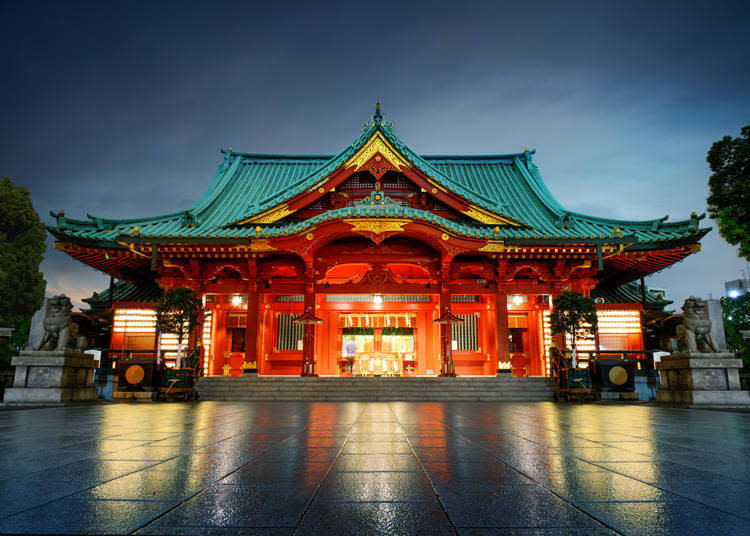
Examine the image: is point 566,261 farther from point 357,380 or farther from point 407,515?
point 407,515

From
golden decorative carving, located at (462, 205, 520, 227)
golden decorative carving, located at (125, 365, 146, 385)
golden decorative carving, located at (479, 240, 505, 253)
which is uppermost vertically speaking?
golden decorative carving, located at (462, 205, 520, 227)

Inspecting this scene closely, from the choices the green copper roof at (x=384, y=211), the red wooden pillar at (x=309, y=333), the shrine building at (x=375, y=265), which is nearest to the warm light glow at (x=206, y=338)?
the shrine building at (x=375, y=265)

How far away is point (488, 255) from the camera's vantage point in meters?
18.9

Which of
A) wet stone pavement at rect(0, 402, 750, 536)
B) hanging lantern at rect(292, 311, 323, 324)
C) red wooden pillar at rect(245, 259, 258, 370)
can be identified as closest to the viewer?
wet stone pavement at rect(0, 402, 750, 536)

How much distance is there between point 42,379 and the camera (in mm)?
11883

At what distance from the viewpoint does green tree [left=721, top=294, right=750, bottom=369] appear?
15.4m

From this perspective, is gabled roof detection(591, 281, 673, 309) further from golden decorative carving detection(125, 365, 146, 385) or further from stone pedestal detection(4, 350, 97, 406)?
stone pedestal detection(4, 350, 97, 406)

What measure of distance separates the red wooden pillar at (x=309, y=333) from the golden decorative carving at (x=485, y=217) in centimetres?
705

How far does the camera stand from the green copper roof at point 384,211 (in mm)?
17484

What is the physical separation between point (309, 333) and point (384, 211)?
6.10 m

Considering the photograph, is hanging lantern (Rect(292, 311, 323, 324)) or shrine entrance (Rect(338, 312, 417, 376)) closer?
hanging lantern (Rect(292, 311, 323, 324))

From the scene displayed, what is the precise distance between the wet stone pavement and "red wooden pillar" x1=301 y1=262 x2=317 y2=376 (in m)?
12.1

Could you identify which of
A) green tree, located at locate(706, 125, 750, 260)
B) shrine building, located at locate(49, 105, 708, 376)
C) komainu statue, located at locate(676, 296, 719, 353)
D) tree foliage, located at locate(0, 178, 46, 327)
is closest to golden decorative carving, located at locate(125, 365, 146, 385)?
shrine building, located at locate(49, 105, 708, 376)

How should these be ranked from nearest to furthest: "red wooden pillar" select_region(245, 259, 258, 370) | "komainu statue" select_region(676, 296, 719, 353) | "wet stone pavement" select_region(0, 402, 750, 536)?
"wet stone pavement" select_region(0, 402, 750, 536) < "komainu statue" select_region(676, 296, 719, 353) < "red wooden pillar" select_region(245, 259, 258, 370)
